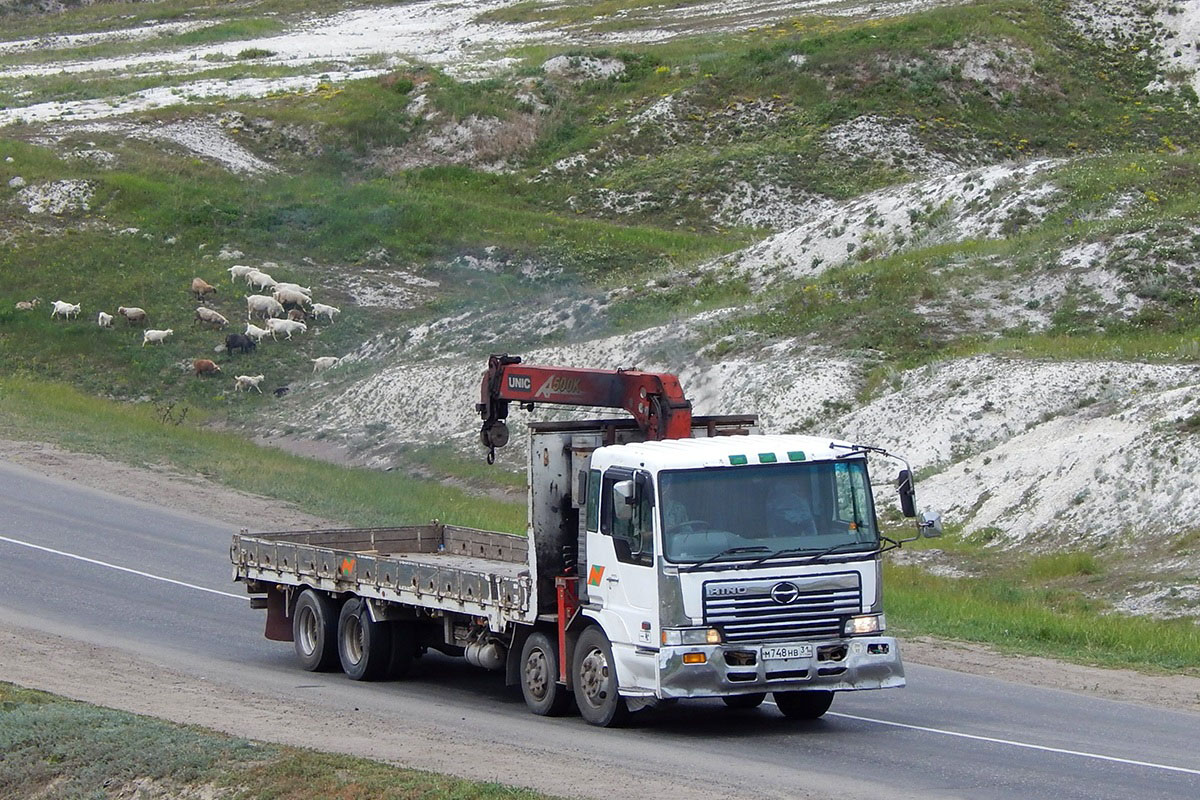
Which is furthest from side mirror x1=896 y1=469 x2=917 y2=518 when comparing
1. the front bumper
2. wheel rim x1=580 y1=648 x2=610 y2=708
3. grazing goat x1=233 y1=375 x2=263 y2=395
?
grazing goat x1=233 y1=375 x2=263 y2=395

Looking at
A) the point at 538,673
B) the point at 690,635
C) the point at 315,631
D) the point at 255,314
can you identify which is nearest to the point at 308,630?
the point at 315,631

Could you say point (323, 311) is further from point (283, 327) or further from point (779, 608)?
point (779, 608)

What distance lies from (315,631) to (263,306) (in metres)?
32.4

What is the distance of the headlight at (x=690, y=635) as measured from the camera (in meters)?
13.9

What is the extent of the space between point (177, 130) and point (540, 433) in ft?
176

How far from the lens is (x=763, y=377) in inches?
1425

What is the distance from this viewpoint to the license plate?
13984 mm

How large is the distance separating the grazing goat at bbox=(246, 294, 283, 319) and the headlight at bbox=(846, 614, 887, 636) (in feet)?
125

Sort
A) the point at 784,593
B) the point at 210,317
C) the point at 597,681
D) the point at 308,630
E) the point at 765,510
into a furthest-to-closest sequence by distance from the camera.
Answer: the point at 210,317
the point at 308,630
the point at 597,681
the point at 765,510
the point at 784,593

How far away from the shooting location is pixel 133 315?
163 feet

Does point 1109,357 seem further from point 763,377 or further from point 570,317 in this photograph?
point 570,317

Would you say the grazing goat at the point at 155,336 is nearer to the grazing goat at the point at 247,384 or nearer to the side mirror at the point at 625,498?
the grazing goat at the point at 247,384

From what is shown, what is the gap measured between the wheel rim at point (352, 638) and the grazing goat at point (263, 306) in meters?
32.8

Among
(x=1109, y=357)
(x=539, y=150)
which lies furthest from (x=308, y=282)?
(x=1109, y=357)
